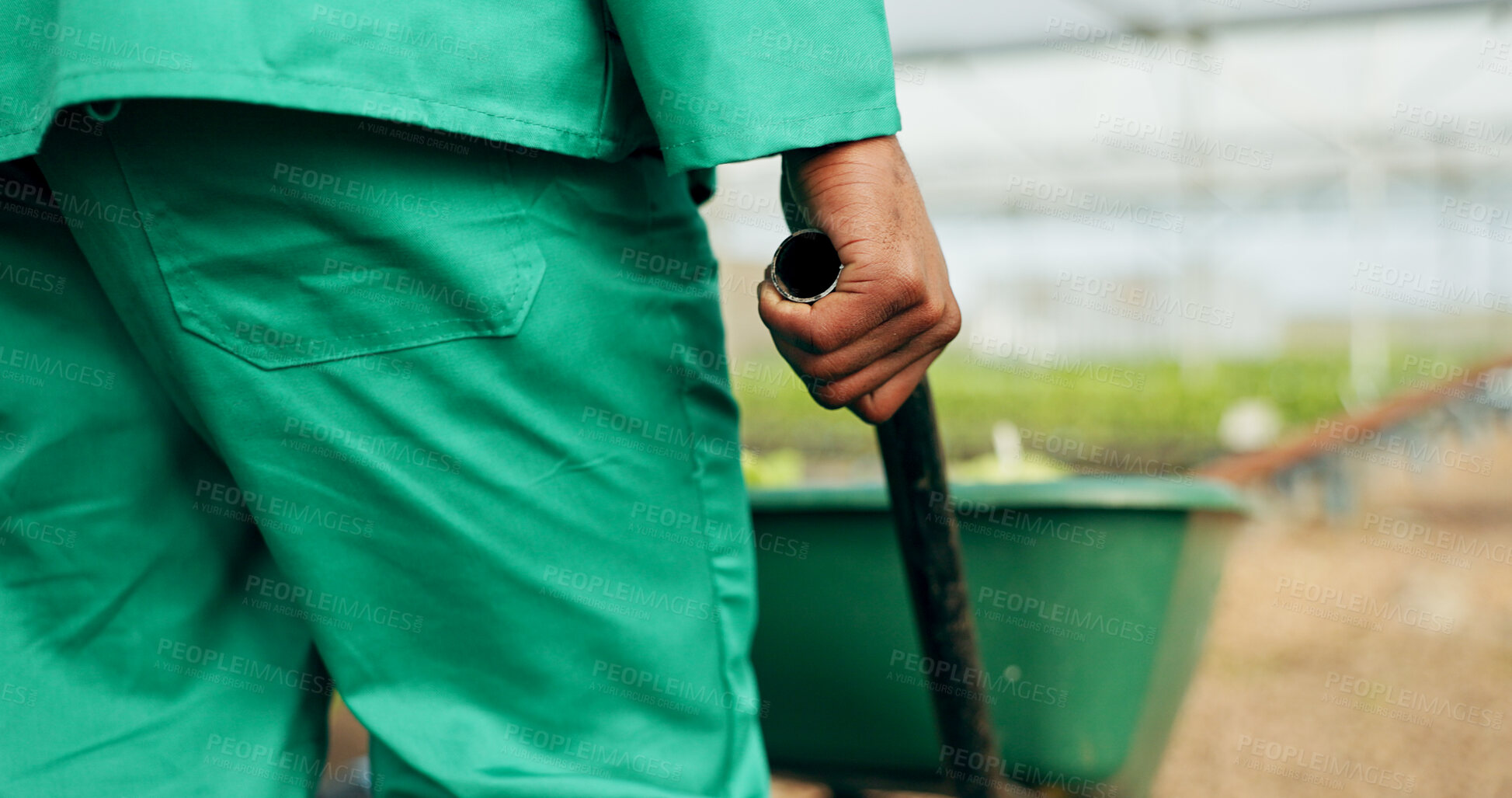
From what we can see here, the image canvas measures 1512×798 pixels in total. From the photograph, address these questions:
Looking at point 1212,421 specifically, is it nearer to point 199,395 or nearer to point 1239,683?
point 1239,683

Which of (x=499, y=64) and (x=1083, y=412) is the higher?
(x=499, y=64)

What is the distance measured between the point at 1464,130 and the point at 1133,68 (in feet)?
18.7

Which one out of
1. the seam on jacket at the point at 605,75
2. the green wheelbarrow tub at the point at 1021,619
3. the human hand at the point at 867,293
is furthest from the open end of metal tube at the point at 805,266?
the green wheelbarrow tub at the point at 1021,619

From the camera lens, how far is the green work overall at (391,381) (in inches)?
24.9

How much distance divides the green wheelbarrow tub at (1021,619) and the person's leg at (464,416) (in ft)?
2.11

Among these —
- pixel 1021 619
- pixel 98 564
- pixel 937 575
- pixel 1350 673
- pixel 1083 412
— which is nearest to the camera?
pixel 98 564

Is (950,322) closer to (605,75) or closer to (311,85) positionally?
(605,75)

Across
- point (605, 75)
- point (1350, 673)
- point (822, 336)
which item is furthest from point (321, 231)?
point (1350, 673)

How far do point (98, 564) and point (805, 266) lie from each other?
550 millimetres

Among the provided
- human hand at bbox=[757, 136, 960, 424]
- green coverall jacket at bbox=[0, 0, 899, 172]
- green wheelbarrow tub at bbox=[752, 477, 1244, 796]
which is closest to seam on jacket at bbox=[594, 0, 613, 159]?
green coverall jacket at bbox=[0, 0, 899, 172]

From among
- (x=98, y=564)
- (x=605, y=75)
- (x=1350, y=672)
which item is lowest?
(x=1350, y=672)

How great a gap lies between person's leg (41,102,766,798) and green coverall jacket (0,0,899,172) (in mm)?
41

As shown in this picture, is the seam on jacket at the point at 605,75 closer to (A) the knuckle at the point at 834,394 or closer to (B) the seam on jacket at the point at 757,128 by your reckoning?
(B) the seam on jacket at the point at 757,128

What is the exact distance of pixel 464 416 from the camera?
0.68 metres
